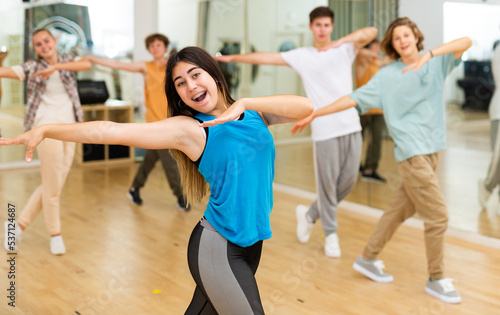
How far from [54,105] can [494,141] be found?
2846 mm

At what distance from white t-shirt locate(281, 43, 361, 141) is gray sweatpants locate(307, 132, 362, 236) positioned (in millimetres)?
57

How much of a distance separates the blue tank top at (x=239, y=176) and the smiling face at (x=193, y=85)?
55 mm

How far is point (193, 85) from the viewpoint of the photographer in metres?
1.85

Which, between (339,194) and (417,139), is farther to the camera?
(339,194)

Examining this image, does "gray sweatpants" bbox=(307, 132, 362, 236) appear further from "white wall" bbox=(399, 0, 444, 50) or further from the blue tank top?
the blue tank top

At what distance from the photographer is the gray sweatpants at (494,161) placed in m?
4.09

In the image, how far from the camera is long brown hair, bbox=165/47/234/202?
6.19 ft

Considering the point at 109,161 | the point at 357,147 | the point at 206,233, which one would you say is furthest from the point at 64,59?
the point at 109,161

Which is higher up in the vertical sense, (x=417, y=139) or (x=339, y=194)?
(x=417, y=139)

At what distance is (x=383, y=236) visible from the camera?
11.3ft

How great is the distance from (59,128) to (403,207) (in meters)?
2.19

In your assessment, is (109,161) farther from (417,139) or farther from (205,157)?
(205,157)

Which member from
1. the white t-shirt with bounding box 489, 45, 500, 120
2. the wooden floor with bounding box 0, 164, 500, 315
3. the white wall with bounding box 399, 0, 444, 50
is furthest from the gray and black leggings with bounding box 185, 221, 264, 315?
the white wall with bounding box 399, 0, 444, 50

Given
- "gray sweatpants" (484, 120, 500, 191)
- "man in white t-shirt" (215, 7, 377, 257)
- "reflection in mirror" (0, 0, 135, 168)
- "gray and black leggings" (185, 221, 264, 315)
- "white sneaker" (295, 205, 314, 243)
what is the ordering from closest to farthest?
1. "gray and black leggings" (185, 221, 264, 315)
2. "man in white t-shirt" (215, 7, 377, 257)
3. "gray sweatpants" (484, 120, 500, 191)
4. "white sneaker" (295, 205, 314, 243)
5. "reflection in mirror" (0, 0, 135, 168)
